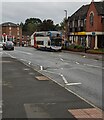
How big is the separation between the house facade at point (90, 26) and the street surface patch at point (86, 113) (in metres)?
45.0

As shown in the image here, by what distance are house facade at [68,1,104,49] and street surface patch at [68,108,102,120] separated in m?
45.0

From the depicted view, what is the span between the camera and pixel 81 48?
53.5 metres

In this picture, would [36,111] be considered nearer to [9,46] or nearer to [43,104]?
[43,104]

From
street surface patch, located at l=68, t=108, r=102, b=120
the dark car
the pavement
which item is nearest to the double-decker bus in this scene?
the dark car

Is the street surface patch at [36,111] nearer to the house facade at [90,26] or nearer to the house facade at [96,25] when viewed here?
the house facade at [90,26]

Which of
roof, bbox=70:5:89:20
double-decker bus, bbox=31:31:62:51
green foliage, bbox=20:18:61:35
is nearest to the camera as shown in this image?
double-decker bus, bbox=31:31:62:51

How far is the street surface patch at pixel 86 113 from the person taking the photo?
887 cm

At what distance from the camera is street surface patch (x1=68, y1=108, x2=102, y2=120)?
349 inches

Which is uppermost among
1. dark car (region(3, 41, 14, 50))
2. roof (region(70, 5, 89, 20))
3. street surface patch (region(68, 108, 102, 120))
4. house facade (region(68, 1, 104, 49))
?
roof (region(70, 5, 89, 20))

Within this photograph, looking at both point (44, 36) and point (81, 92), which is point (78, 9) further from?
point (81, 92)

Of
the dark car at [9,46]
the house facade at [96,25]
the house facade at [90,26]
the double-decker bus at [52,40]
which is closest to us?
the double-decker bus at [52,40]

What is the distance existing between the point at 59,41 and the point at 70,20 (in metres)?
16.3

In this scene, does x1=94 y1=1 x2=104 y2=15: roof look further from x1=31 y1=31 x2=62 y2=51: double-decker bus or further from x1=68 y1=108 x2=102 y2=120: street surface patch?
x1=68 y1=108 x2=102 y2=120: street surface patch

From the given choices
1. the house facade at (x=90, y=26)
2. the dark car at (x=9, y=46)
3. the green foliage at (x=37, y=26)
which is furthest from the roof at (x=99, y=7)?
the green foliage at (x=37, y=26)
